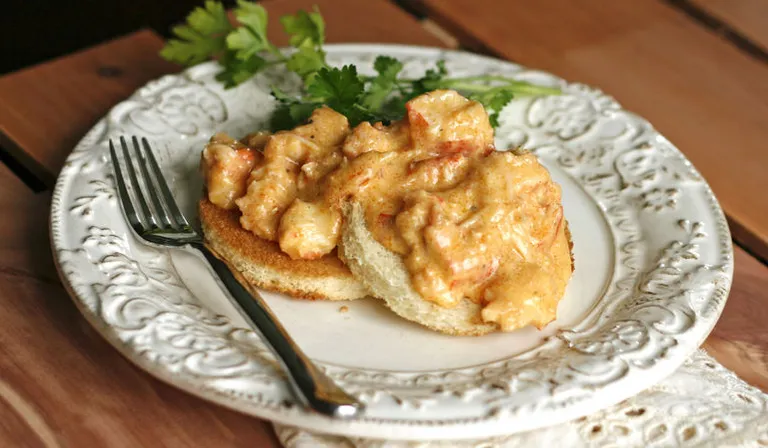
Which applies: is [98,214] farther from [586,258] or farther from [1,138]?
[586,258]

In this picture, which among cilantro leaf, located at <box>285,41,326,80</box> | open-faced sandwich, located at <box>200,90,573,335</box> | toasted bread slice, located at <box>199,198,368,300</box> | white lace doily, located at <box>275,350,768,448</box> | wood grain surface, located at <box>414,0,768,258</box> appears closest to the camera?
white lace doily, located at <box>275,350,768,448</box>

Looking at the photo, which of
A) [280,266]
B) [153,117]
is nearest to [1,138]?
[153,117]

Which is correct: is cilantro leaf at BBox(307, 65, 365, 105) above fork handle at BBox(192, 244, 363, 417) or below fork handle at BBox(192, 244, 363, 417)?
above

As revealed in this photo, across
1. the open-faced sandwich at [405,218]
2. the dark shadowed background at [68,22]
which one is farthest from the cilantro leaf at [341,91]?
the dark shadowed background at [68,22]

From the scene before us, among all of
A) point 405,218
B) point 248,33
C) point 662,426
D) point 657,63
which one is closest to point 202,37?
point 248,33

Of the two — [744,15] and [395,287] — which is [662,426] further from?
[744,15]

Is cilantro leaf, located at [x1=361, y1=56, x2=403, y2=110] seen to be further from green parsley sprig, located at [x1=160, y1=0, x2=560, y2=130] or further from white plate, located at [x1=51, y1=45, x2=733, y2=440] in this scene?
white plate, located at [x1=51, y1=45, x2=733, y2=440]

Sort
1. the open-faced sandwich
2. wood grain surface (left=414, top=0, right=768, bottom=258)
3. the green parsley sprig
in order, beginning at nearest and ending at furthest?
the open-faced sandwich, the green parsley sprig, wood grain surface (left=414, top=0, right=768, bottom=258)

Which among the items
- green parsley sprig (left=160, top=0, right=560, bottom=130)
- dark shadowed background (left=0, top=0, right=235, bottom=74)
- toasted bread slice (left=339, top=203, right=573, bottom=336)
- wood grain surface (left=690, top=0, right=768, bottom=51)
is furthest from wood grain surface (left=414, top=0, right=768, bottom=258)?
dark shadowed background (left=0, top=0, right=235, bottom=74)
